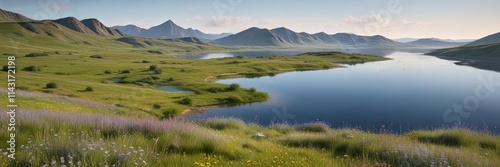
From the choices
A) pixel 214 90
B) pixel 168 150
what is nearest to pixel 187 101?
pixel 214 90

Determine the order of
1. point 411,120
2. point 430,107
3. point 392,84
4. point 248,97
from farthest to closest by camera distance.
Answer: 1. point 392,84
2. point 248,97
3. point 430,107
4. point 411,120

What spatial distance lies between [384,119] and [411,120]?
3.39 m

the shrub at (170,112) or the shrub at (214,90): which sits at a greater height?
the shrub at (214,90)

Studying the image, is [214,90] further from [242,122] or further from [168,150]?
[168,150]

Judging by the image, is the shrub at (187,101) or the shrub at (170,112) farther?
the shrub at (187,101)

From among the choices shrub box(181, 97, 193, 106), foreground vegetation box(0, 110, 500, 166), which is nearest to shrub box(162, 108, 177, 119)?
shrub box(181, 97, 193, 106)

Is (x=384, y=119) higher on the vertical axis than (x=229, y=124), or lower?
lower

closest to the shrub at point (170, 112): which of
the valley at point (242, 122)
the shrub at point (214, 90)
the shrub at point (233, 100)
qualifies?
the valley at point (242, 122)

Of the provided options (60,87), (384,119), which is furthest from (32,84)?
(384,119)

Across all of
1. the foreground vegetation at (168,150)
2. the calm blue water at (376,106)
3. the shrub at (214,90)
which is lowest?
the calm blue water at (376,106)

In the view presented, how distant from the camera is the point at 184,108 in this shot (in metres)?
51.0

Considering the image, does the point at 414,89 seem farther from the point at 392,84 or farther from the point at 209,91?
the point at 209,91

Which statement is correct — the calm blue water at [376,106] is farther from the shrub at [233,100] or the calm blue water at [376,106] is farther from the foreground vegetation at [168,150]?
the foreground vegetation at [168,150]

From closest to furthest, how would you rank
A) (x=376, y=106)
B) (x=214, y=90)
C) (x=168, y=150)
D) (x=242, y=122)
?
1. (x=168, y=150)
2. (x=242, y=122)
3. (x=376, y=106)
4. (x=214, y=90)
